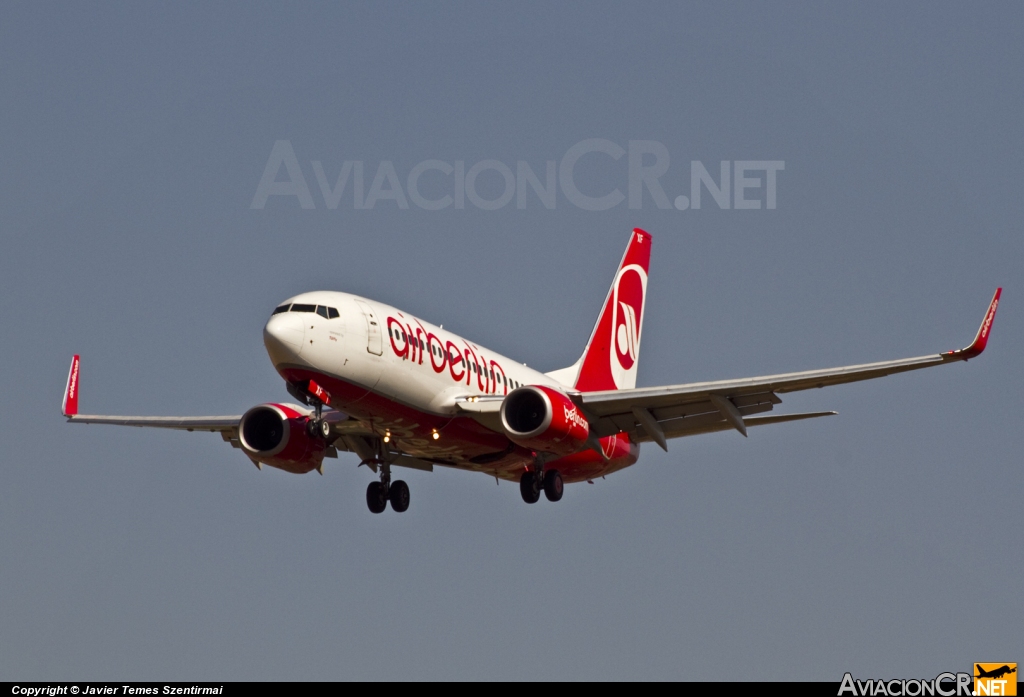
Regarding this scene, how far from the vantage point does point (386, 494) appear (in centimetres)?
4678

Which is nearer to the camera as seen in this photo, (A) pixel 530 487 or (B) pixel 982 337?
(B) pixel 982 337

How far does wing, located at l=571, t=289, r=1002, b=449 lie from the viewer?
4109 cm

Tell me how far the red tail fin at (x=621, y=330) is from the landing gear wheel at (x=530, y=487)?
706 cm

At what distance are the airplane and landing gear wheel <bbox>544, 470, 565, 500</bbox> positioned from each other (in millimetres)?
29

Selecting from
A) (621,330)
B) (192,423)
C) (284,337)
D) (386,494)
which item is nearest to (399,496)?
(386,494)

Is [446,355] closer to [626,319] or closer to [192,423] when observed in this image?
[192,423]

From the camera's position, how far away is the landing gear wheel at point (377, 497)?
46781mm

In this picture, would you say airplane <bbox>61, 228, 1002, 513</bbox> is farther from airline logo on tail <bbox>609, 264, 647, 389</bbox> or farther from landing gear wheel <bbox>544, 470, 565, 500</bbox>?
airline logo on tail <bbox>609, 264, 647, 389</bbox>

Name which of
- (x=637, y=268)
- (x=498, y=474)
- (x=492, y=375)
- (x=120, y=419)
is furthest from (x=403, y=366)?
(x=637, y=268)

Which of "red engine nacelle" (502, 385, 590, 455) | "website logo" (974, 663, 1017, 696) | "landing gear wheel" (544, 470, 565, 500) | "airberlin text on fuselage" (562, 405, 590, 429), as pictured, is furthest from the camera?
"landing gear wheel" (544, 470, 565, 500)

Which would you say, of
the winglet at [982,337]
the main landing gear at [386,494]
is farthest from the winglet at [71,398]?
the winglet at [982,337]

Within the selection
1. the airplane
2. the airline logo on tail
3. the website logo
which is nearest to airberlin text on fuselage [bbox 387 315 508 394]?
the airplane

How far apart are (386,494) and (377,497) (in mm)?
276

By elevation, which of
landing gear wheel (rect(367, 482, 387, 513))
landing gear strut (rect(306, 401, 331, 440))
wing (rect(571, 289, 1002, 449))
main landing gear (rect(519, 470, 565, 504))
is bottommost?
landing gear strut (rect(306, 401, 331, 440))
